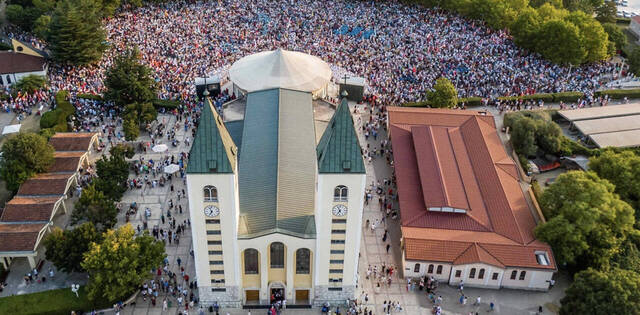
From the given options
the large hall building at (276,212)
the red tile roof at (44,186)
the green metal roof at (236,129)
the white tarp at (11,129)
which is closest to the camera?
the large hall building at (276,212)

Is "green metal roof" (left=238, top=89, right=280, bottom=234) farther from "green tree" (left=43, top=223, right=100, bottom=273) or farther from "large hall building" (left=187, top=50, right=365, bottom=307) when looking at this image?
"green tree" (left=43, top=223, right=100, bottom=273)

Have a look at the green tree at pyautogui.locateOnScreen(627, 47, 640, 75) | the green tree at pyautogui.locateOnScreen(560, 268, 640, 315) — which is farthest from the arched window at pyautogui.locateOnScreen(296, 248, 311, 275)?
the green tree at pyautogui.locateOnScreen(627, 47, 640, 75)

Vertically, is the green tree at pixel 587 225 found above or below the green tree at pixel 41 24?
below

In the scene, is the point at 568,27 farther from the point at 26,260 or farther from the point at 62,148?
the point at 26,260

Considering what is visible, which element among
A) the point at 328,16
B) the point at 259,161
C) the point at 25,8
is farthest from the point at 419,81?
the point at 25,8

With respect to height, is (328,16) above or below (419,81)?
above

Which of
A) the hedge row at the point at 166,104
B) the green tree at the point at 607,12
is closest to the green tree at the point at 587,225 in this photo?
the hedge row at the point at 166,104

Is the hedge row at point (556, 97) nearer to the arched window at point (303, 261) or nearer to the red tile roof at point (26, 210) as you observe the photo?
the arched window at point (303, 261)
